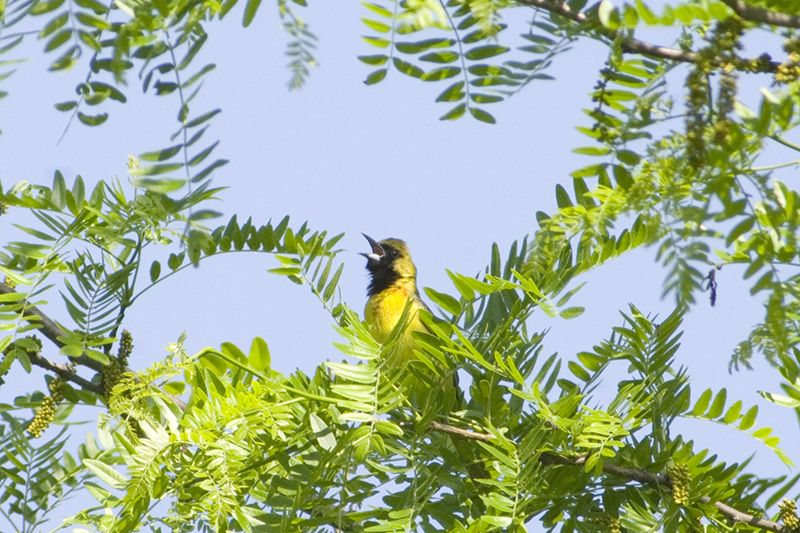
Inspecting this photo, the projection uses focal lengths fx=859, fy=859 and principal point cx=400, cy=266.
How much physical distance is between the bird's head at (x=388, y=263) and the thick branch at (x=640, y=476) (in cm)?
398

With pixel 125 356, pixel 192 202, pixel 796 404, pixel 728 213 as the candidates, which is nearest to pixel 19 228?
pixel 125 356

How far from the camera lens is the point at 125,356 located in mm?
3006

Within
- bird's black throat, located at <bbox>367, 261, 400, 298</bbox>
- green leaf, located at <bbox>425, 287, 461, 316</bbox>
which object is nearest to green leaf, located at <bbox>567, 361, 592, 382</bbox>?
green leaf, located at <bbox>425, 287, 461, 316</bbox>

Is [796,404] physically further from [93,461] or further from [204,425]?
[93,461]

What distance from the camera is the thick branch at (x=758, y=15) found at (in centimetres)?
152

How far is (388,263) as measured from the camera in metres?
7.05

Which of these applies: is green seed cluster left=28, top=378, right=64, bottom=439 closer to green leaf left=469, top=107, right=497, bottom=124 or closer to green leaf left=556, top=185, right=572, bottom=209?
green leaf left=469, top=107, right=497, bottom=124

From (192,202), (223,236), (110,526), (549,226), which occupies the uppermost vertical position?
(549,226)

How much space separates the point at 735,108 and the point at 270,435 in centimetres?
150

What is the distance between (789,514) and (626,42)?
1.62m

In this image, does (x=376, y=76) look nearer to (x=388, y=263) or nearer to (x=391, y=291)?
(x=391, y=291)

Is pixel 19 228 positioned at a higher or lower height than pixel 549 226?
lower

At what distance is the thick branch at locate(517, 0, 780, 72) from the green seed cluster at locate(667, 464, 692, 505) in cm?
133

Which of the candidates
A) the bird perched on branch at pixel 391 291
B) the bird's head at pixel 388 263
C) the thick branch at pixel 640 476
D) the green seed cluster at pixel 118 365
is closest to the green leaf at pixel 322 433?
the thick branch at pixel 640 476
